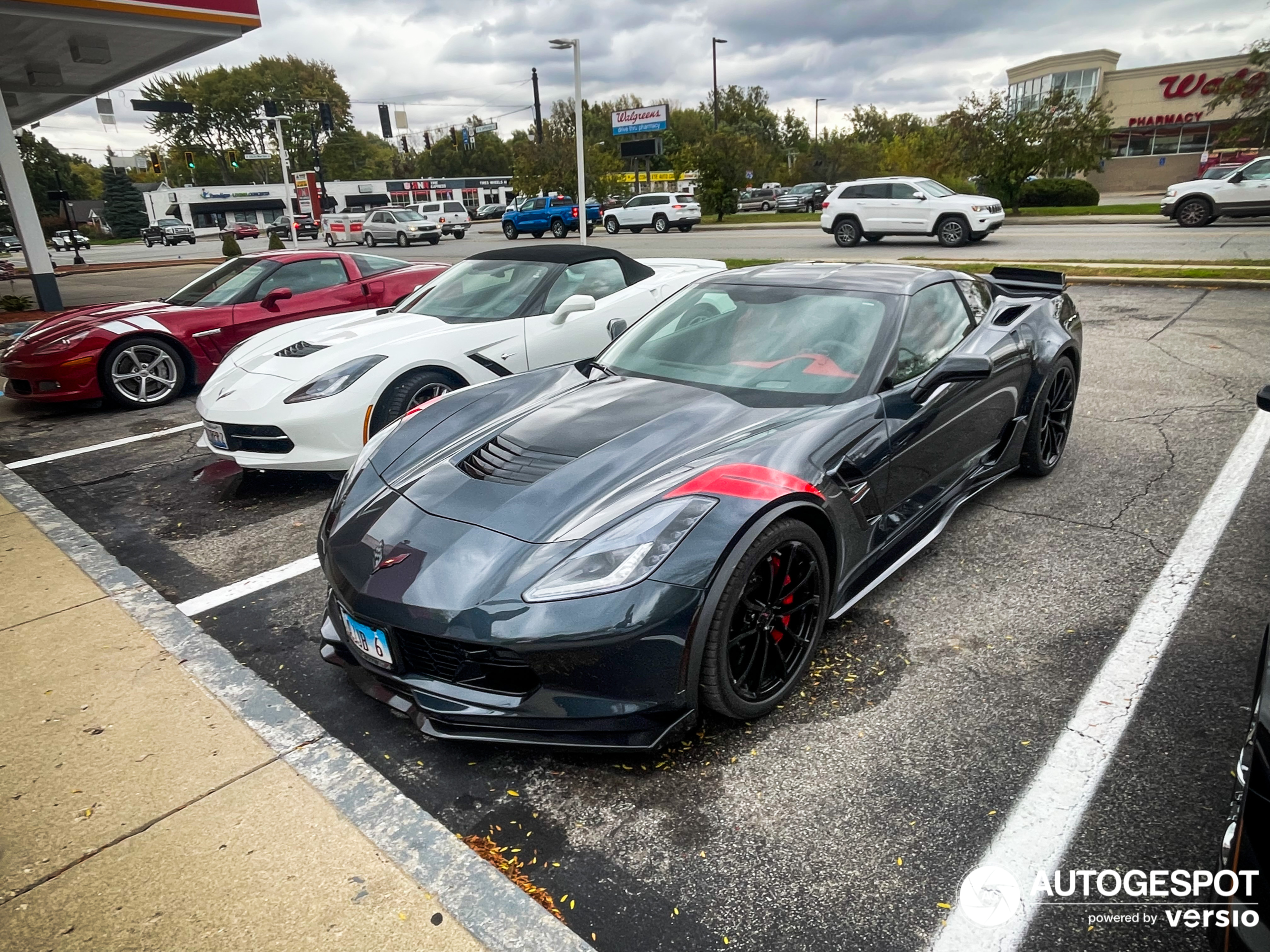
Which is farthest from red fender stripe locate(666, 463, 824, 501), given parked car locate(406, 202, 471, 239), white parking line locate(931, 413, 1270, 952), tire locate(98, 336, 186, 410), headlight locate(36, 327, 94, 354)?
parked car locate(406, 202, 471, 239)

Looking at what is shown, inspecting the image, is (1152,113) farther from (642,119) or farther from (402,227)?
(402,227)

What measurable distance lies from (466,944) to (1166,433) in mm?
5379

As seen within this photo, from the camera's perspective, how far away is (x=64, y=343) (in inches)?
→ 284

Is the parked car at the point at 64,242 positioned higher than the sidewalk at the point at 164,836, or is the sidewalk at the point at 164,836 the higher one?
the parked car at the point at 64,242

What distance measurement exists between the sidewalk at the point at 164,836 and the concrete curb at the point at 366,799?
0.13 feet

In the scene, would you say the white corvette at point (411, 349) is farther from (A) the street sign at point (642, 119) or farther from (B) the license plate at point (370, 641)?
(A) the street sign at point (642, 119)

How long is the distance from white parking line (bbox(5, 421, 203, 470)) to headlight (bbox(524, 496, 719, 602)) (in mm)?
5588

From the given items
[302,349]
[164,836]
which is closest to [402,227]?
[302,349]

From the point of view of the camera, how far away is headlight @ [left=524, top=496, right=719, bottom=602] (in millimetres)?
2322

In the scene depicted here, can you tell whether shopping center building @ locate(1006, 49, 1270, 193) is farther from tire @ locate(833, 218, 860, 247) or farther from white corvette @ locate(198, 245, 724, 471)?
white corvette @ locate(198, 245, 724, 471)

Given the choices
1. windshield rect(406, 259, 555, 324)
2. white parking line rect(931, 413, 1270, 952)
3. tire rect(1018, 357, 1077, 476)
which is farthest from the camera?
windshield rect(406, 259, 555, 324)

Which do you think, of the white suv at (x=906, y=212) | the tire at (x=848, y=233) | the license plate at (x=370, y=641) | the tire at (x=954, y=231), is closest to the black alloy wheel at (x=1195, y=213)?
the white suv at (x=906, y=212)

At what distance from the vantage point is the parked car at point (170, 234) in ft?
182

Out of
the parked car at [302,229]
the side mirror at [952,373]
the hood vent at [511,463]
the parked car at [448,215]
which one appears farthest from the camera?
the parked car at [302,229]
